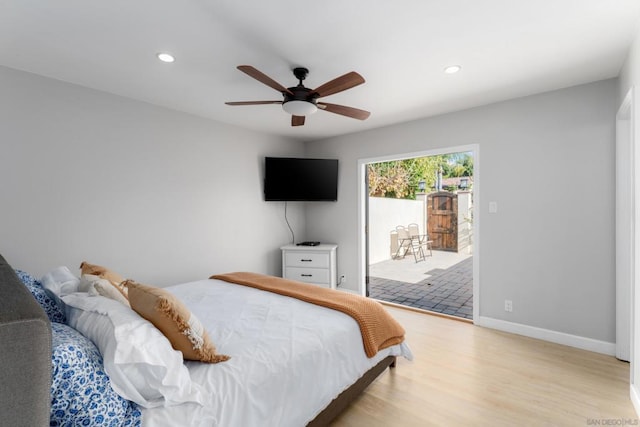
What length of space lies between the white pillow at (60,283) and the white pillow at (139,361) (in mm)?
642

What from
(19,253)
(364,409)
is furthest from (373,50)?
(19,253)

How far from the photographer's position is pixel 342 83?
6.99 ft

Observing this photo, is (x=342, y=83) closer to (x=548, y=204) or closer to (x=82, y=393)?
(x=82, y=393)

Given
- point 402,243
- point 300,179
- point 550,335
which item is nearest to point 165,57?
point 300,179

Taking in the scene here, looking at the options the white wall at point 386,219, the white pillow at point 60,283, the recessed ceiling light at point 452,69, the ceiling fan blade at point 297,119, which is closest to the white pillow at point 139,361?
the white pillow at point 60,283

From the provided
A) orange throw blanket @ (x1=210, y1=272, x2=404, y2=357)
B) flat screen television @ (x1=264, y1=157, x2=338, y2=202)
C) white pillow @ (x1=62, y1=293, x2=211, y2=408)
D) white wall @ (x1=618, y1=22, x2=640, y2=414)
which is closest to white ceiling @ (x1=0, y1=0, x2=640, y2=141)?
white wall @ (x1=618, y1=22, x2=640, y2=414)

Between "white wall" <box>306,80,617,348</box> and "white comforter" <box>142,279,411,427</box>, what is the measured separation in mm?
1641

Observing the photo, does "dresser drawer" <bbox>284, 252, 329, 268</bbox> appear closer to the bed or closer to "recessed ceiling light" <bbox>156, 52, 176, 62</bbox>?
the bed

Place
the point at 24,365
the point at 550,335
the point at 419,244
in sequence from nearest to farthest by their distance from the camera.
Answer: the point at 24,365 → the point at 550,335 → the point at 419,244

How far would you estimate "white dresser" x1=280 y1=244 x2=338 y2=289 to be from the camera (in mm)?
4375

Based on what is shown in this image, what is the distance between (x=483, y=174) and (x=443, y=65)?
1449mm

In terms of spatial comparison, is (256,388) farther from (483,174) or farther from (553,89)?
(553,89)

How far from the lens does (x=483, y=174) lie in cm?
339

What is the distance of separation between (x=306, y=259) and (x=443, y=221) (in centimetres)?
423
